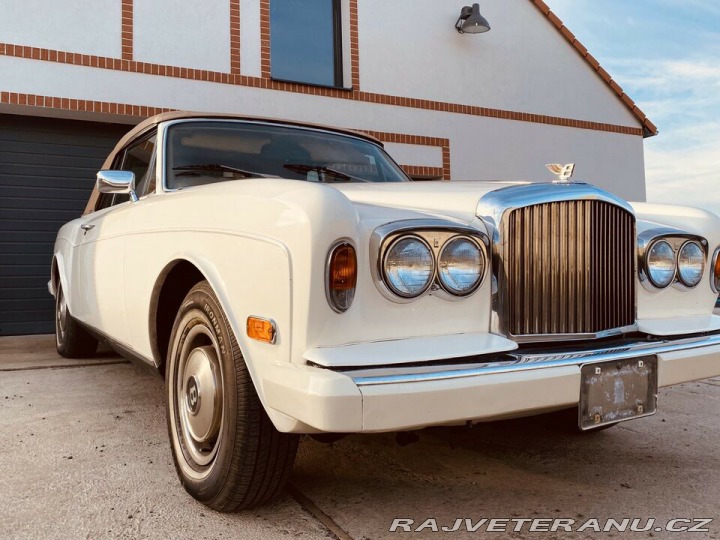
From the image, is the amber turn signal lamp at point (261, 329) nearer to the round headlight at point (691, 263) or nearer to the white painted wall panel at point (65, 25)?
the round headlight at point (691, 263)

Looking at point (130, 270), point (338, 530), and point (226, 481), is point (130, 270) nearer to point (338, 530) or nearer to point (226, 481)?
point (226, 481)

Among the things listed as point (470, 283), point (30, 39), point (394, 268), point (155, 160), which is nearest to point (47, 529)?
point (394, 268)

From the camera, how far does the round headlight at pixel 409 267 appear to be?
192cm

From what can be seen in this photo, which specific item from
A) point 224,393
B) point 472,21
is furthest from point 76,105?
point 224,393

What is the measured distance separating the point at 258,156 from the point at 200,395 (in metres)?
1.43

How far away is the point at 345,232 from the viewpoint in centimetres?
183

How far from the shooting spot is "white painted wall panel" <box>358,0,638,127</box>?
29.5 ft

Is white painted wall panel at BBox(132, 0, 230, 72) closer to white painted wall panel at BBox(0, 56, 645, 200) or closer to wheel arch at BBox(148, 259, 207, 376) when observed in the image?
white painted wall panel at BBox(0, 56, 645, 200)

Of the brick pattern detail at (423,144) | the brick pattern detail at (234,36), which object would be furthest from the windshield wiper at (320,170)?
the brick pattern detail at (423,144)

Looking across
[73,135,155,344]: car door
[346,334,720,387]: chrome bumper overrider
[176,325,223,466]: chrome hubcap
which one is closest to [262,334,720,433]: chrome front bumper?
[346,334,720,387]: chrome bumper overrider

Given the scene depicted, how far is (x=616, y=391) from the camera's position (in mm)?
2107

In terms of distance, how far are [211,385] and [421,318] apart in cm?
77

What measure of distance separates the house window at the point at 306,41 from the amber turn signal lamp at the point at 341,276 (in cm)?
708

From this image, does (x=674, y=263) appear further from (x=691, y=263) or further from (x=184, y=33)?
(x=184, y=33)
